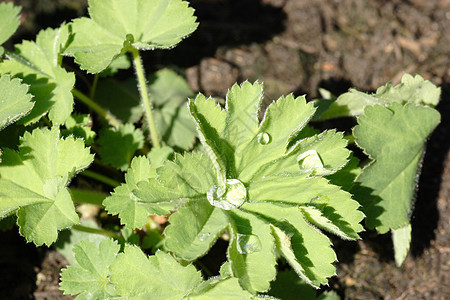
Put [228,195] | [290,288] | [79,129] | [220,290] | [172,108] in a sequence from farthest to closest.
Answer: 1. [172,108]
2. [290,288]
3. [79,129]
4. [228,195]
5. [220,290]

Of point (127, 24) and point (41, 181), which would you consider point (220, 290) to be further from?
point (127, 24)

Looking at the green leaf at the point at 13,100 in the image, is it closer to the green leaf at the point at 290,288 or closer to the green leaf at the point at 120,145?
the green leaf at the point at 120,145

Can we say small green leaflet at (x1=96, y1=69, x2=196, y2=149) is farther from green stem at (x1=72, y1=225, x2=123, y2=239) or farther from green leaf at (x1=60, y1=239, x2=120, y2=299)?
green leaf at (x1=60, y1=239, x2=120, y2=299)

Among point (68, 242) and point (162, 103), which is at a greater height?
point (162, 103)

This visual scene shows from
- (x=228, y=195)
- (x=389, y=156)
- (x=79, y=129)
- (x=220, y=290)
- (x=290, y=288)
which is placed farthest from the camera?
(x=290, y=288)

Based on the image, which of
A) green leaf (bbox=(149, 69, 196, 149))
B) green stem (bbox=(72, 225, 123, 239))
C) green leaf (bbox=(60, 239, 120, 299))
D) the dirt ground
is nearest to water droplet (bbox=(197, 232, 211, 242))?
green leaf (bbox=(60, 239, 120, 299))

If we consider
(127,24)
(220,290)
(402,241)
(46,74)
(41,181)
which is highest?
(127,24)

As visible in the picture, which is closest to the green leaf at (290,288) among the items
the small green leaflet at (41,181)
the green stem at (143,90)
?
the green stem at (143,90)

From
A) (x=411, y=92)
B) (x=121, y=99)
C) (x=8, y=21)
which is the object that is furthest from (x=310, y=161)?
(x=8, y=21)
